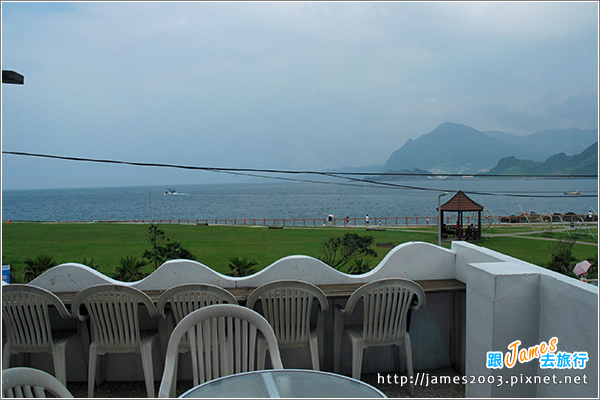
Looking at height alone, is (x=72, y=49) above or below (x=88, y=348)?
above

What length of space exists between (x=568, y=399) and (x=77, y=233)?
856cm

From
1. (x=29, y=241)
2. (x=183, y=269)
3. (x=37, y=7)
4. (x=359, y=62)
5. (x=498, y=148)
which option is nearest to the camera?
(x=183, y=269)

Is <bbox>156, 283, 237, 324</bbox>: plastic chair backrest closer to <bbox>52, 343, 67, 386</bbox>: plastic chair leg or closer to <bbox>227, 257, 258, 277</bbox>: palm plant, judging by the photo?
<bbox>52, 343, 67, 386</bbox>: plastic chair leg

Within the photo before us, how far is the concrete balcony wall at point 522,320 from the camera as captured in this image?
184cm

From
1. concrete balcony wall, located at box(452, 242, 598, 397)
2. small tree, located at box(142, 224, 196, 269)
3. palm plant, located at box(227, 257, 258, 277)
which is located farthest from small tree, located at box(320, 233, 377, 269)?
concrete balcony wall, located at box(452, 242, 598, 397)

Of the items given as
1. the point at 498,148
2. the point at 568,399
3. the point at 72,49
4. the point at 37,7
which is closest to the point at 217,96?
the point at 72,49

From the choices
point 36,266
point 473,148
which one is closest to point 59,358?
point 36,266

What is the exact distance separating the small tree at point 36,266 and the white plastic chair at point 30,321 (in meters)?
1.90

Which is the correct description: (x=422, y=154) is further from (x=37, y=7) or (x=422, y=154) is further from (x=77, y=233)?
(x=37, y=7)

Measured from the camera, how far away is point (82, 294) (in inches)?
92.1

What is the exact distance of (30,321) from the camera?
2389 mm

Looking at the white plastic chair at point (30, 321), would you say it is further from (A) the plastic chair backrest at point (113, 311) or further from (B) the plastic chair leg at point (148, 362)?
(B) the plastic chair leg at point (148, 362)

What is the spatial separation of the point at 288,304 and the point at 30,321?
1.56 m

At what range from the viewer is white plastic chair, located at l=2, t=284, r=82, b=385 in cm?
233
